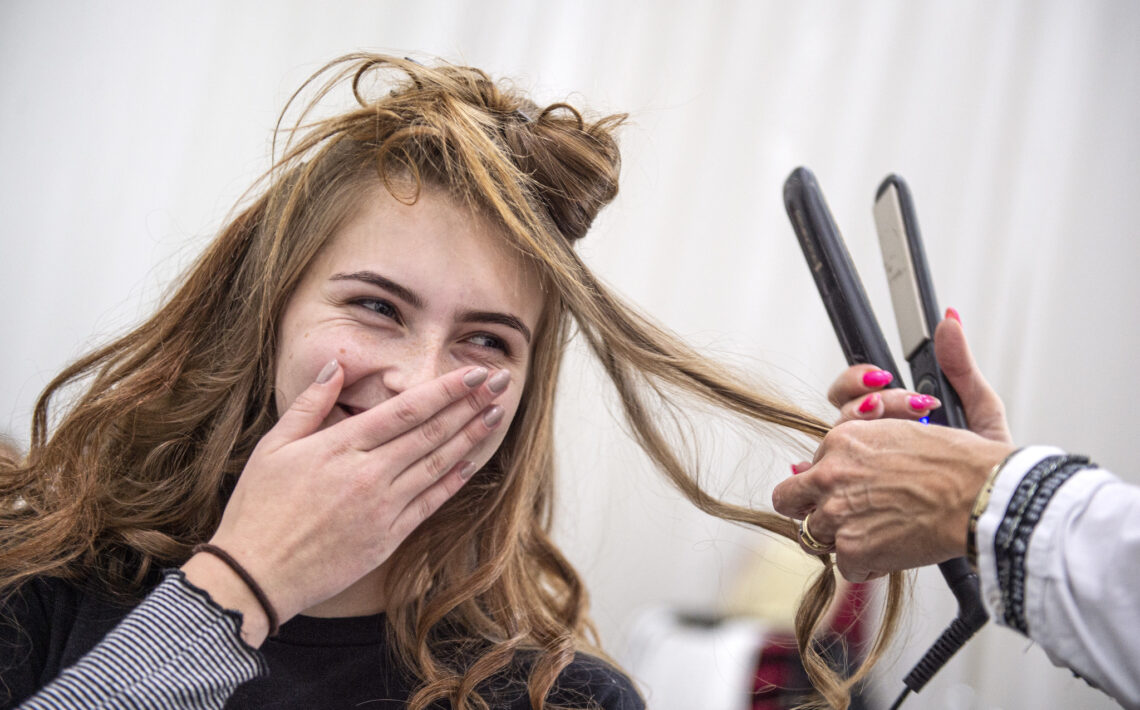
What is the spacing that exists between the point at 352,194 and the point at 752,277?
105cm

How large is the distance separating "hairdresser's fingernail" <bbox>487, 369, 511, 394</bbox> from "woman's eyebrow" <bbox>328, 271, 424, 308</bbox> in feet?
0.35

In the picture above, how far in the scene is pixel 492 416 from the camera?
917 mm

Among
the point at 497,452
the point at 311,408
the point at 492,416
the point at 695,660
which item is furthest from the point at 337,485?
the point at 695,660

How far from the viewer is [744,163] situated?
5.82 ft

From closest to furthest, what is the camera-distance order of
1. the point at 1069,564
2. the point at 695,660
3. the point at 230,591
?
1. the point at 1069,564
2. the point at 230,591
3. the point at 695,660

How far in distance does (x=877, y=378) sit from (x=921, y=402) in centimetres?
5

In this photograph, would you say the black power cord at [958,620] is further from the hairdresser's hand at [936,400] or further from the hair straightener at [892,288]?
the hairdresser's hand at [936,400]

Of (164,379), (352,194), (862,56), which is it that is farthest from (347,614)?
(862,56)

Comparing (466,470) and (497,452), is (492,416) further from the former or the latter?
(497,452)

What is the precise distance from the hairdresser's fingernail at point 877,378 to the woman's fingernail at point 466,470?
44 centimetres

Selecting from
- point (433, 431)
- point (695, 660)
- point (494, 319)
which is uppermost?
point (494, 319)

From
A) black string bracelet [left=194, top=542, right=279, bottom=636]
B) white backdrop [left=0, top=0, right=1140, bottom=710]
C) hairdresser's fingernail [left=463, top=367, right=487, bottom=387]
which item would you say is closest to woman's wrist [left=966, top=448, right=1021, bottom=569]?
hairdresser's fingernail [left=463, top=367, right=487, bottom=387]

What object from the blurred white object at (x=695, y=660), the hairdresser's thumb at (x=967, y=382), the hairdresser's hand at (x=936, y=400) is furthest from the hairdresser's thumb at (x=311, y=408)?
the blurred white object at (x=695, y=660)

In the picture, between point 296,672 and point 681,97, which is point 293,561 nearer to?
point 296,672
